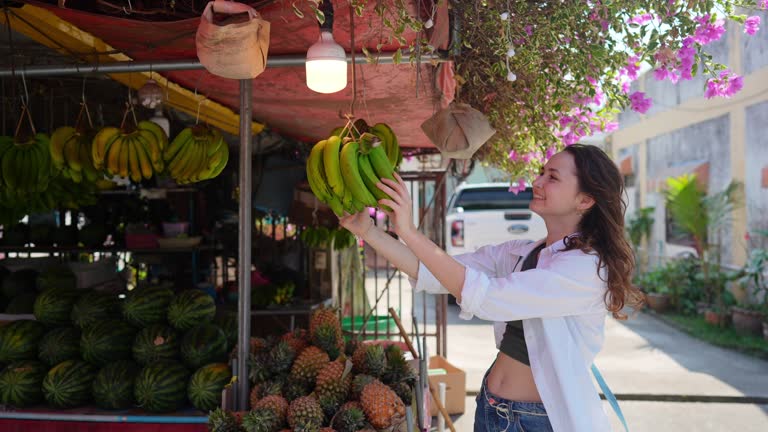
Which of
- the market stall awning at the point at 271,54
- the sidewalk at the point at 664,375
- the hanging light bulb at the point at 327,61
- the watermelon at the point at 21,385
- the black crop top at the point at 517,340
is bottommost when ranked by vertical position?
the sidewalk at the point at 664,375

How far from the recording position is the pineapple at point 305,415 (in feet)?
7.78

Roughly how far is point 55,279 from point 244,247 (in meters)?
3.50

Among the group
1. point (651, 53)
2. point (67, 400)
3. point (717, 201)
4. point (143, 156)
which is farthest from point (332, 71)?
point (717, 201)

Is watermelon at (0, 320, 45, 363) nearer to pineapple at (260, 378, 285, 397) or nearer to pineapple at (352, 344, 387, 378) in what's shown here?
pineapple at (260, 378, 285, 397)

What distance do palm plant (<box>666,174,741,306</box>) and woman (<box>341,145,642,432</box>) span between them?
29.9 feet

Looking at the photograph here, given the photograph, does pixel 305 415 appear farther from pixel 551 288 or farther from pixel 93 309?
pixel 93 309

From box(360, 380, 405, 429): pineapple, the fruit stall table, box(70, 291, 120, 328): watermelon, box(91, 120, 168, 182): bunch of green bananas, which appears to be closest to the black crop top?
box(360, 380, 405, 429): pineapple

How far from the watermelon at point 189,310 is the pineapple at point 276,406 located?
3.32 ft

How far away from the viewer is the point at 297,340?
316 cm

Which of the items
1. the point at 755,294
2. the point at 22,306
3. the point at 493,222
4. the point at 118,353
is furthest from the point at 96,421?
the point at 755,294

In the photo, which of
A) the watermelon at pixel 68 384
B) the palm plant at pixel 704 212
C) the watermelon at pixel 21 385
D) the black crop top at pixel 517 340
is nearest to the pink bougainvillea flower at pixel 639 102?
the black crop top at pixel 517 340

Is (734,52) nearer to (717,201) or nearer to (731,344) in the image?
(717,201)

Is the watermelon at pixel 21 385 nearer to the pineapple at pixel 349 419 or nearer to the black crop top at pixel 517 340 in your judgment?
the pineapple at pixel 349 419

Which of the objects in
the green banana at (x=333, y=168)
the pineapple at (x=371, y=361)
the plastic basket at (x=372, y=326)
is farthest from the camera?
the plastic basket at (x=372, y=326)
